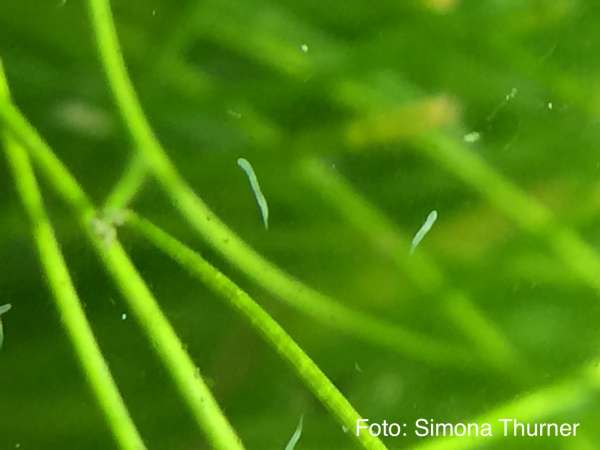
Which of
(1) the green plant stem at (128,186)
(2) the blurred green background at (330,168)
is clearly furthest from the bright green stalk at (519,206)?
(1) the green plant stem at (128,186)

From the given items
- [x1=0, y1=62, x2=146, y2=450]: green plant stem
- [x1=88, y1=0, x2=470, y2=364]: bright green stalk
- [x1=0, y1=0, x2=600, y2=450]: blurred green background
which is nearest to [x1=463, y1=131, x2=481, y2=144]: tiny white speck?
[x1=0, y1=0, x2=600, y2=450]: blurred green background

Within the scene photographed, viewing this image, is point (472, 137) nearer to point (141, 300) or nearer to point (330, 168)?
point (330, 168)

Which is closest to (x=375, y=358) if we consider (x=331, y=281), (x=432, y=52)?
(x=331, y=281)

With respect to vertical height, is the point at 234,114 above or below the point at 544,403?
above

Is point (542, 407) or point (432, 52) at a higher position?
point (432, 52)

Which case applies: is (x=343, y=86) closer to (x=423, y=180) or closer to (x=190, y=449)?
(x=423, y=180)

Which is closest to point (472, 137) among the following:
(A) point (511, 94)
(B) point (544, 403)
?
(A) point (511, 94)
